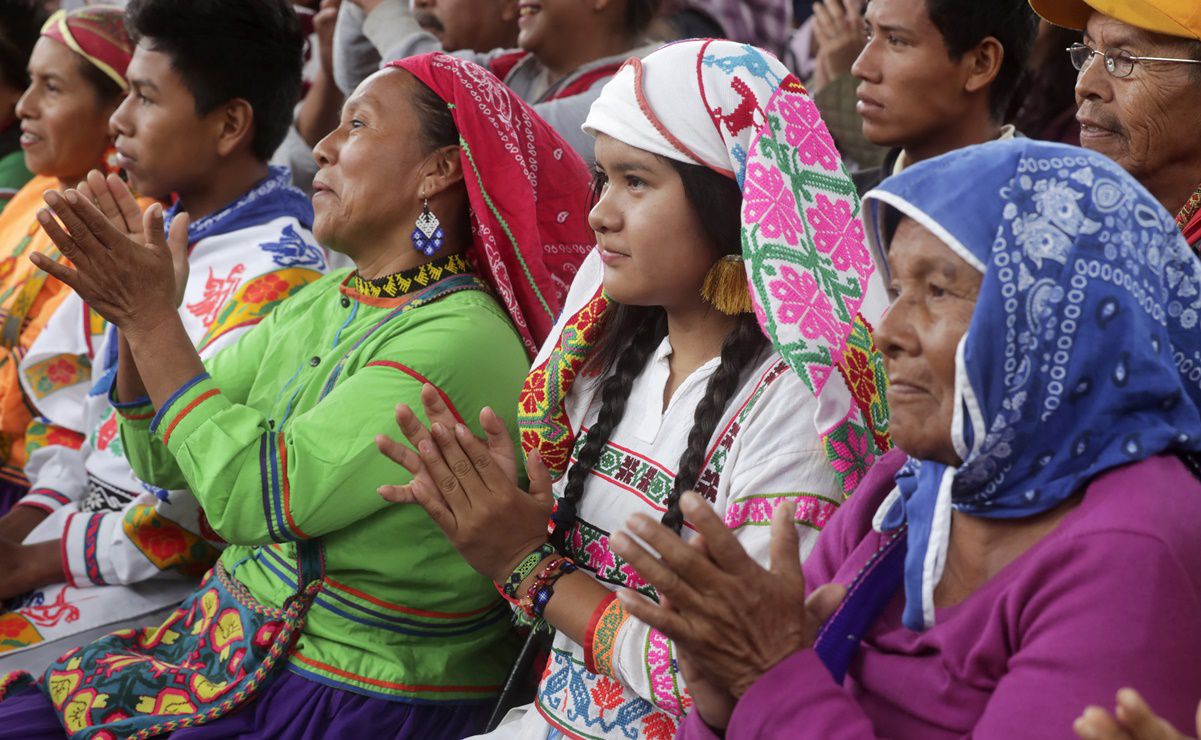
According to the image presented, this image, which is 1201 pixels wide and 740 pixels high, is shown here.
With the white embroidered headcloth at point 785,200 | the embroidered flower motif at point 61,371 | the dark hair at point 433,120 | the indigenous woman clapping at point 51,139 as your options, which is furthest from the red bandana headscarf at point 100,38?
the white embroidered headcloth at point 785,200

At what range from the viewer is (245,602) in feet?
9.46

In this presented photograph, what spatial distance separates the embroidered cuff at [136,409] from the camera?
3033 mm

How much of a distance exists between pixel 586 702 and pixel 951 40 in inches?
74.4

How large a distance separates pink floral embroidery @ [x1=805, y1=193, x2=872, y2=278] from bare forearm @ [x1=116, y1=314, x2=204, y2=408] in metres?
1.22

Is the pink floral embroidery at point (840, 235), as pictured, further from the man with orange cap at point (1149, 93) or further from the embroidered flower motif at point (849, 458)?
the man with orange cap at point (1149, 93)

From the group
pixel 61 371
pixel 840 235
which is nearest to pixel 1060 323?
pixel 840 235

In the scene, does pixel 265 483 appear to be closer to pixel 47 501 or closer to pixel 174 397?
pixel 174 397

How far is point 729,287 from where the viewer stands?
2396 millimetres

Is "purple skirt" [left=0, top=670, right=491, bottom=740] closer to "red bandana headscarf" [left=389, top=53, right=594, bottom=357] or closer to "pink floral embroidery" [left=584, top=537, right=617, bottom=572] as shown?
"pink floral embroidery" [left=584, top=537, right=617, bottom=572]

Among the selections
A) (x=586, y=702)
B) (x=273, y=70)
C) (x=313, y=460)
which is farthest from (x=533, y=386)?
(x=273, y=70)

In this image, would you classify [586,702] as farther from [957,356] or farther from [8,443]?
[8,443]

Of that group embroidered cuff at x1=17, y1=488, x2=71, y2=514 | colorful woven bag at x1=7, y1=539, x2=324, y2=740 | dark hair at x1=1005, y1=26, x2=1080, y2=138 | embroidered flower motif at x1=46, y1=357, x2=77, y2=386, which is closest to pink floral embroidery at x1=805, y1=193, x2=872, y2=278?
colorful woven bag at x1=7, y1=539, x2=324, y2=740

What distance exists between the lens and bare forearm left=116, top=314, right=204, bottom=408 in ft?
8.73

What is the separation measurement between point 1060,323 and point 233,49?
9.06ft
